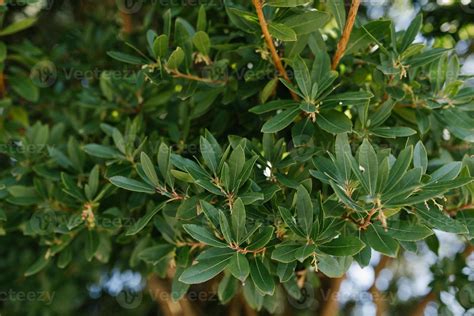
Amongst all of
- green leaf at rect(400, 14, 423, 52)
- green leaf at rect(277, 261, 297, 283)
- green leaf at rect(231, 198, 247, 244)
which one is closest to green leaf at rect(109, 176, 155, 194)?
green leaf at rect(231, 198, 247, 244)

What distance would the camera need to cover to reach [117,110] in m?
2.26

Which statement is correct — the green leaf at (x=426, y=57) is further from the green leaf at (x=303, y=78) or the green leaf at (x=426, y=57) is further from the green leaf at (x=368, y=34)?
the green leaf at (x=303, y=78)

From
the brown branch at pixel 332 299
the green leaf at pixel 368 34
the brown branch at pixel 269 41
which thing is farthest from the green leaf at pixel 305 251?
the brown branch at pixel 332 299

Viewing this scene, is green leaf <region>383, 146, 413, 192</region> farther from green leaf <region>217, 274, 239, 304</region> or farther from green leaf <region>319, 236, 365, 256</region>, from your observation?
green leaf <region>217, 274, 239, 304</region>

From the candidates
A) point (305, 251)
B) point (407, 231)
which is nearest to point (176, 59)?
point (305, 251)

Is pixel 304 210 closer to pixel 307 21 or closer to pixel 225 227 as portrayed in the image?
pixel 225 227

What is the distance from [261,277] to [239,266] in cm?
11

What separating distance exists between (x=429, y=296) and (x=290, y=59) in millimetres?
1480

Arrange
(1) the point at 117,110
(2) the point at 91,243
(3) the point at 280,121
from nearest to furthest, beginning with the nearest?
(3) the point at 280,121, (2) the point at 91,243, (1) the point at 117,110

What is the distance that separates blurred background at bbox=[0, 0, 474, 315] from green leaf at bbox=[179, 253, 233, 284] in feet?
2.82

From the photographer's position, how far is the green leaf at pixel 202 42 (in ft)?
5.97

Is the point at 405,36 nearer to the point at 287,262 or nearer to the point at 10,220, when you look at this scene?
the point at 287,262

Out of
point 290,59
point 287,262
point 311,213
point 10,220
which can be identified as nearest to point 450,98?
point 290,59

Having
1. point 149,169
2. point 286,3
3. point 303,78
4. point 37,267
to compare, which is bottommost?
point 37,267
